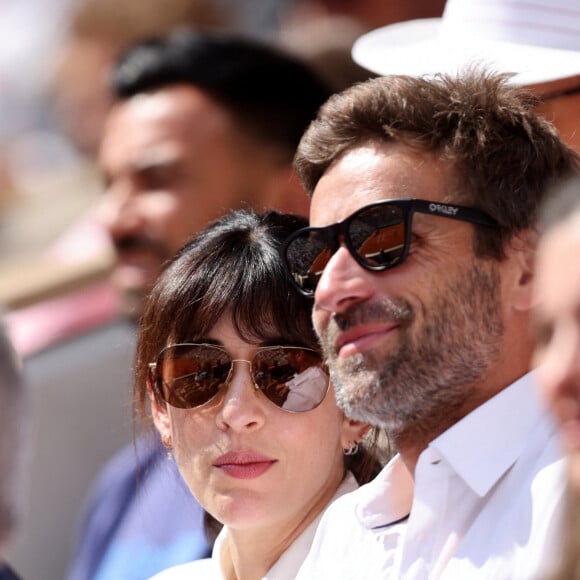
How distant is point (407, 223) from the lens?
1966 millimetres

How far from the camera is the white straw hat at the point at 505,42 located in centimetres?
253

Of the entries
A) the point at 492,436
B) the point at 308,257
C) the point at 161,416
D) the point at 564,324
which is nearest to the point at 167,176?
the point at 161,416

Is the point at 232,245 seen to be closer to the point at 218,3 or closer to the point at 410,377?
the point at 410,377

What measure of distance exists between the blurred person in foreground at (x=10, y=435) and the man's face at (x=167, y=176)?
5.51ft

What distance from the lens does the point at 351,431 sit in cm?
222

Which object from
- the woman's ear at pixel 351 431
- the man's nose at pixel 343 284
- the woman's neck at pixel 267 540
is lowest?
the woman's neck at pixel 267 540

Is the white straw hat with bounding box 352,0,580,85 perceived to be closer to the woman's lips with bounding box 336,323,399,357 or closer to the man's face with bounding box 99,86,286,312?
the woman's lips with bounding box 336,323,399,357

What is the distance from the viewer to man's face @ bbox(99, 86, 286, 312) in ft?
13.0

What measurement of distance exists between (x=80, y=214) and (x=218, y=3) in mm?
1078

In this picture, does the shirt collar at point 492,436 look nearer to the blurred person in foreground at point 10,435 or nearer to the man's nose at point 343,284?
the man's nose at point 343,284

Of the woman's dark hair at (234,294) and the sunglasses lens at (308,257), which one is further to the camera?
the woman's dark hair at (234,294)

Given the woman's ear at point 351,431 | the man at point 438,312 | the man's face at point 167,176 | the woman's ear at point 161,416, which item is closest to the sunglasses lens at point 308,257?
the man at point 438,312

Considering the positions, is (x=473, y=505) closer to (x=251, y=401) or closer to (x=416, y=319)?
(x=416, y=319)

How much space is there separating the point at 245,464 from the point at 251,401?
105 millimetres
